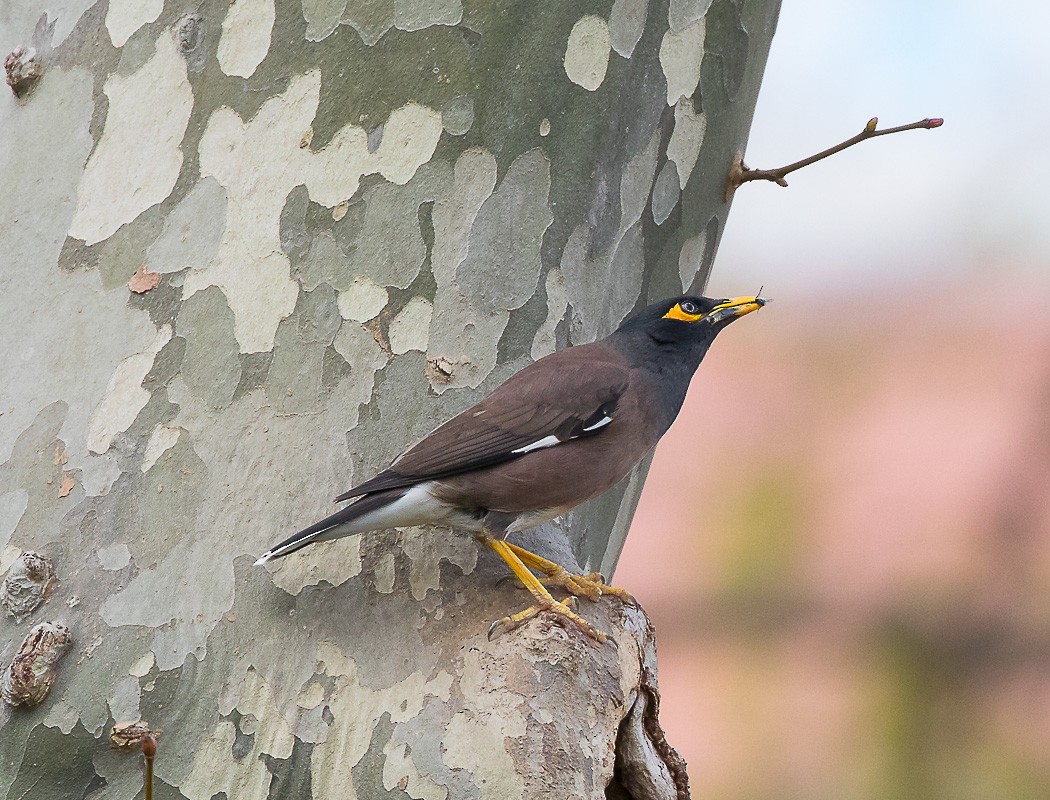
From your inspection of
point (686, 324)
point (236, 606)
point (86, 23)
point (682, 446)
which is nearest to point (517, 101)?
point (686, 324)

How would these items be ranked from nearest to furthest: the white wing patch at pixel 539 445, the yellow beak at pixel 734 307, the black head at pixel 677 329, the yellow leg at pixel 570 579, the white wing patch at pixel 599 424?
the yellow leg at pixel 570 579 < the white wing patch at pixel 539 445 < the white wing patch at pixel 599 424 < the black head at pixel 677 329 < the yellow beak at pixel 734 307

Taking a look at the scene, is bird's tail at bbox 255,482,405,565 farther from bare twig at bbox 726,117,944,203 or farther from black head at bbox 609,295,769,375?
bare twig at bbox 726,117,944,203

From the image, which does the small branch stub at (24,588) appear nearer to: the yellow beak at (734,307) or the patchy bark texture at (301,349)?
the patchy bark texture at (301,349)

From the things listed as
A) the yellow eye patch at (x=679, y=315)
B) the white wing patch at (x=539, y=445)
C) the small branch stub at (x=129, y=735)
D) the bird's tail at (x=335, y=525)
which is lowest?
the yellow eye patch at (x=679, y=315)

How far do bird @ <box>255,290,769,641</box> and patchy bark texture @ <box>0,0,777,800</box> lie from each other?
0.04 metres

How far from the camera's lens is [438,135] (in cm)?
211

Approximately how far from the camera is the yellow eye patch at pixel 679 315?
8.45ft

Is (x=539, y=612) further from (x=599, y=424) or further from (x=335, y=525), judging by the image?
(x=599, y=424)

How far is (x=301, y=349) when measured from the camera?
6.57 ft

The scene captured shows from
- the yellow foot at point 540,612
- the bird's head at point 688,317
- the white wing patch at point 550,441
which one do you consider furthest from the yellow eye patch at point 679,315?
the yellow foot at point 540,612

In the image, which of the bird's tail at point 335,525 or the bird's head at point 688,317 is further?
the bird's head at point 688,317

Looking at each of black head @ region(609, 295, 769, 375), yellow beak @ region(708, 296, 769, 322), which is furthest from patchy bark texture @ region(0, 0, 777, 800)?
yellow beak @ region(708, 296, 769, 322)

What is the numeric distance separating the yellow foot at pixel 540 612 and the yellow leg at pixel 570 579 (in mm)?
151

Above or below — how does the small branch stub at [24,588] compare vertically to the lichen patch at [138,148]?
below
